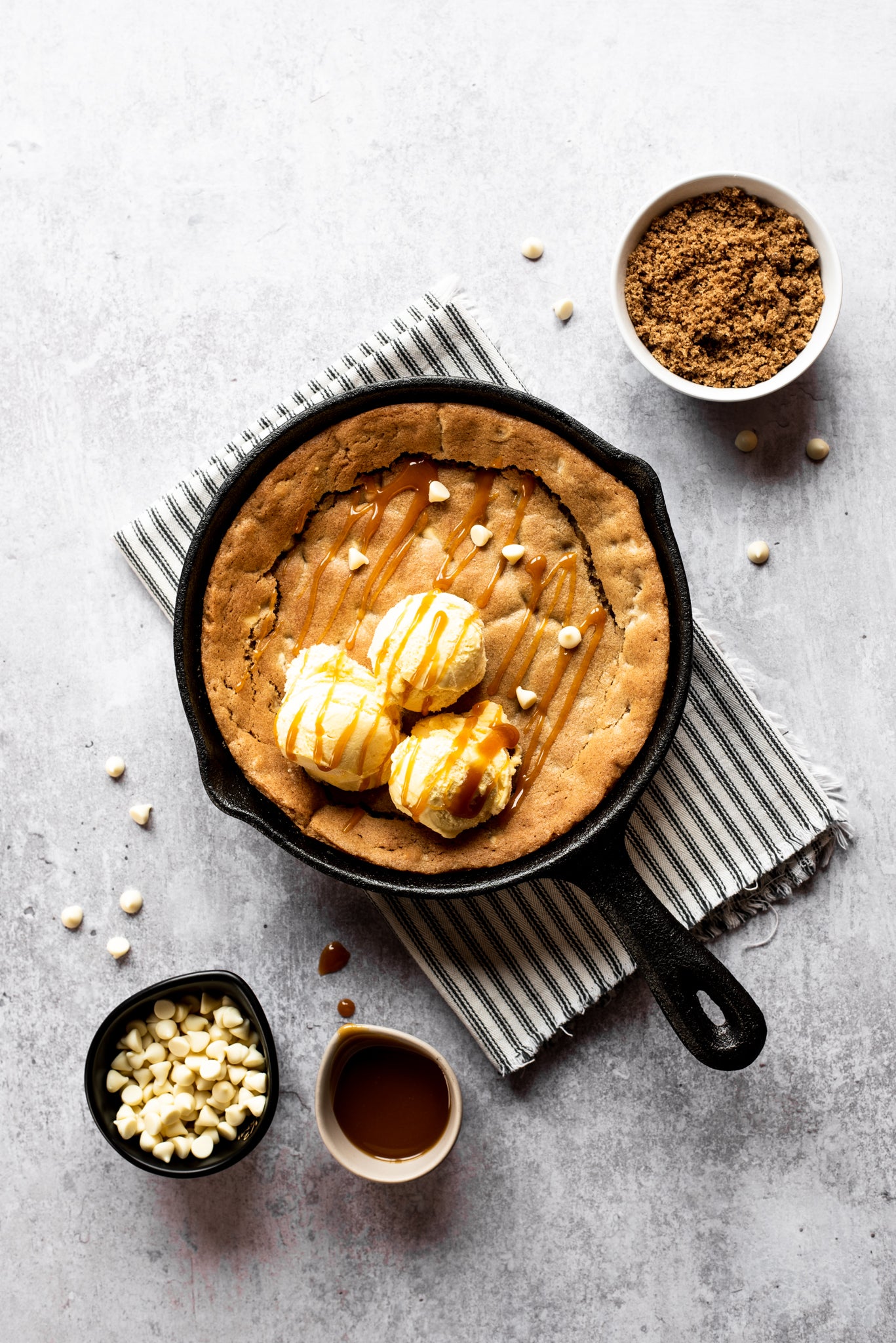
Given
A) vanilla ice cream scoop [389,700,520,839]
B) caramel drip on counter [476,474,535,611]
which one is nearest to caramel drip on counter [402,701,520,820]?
vanilla ice cream scoop [389,700,520,839]

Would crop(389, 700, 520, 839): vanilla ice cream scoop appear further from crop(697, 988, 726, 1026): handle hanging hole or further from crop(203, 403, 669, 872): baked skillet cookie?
crop(697, 988, 726, 1026): handle hanging hole

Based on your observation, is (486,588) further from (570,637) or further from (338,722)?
(338,722)

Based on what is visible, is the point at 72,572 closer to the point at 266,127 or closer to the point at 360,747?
the point at 360,747

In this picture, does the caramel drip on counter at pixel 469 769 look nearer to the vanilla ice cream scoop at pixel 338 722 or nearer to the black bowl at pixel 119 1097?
the vanilla ice cream scoop at pixel 338 722

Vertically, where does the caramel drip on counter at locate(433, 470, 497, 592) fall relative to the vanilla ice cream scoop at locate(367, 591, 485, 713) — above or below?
above

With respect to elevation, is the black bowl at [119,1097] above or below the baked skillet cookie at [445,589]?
below

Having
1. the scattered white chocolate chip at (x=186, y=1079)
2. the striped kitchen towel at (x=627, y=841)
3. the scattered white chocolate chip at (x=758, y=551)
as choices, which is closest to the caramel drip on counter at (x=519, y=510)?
the striped kitchen towel at (x=627, y=841)
